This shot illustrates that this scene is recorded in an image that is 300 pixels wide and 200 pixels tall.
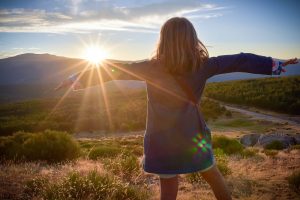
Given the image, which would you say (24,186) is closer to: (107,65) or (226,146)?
(107,65)

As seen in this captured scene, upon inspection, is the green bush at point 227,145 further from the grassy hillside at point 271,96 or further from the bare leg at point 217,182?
the grassy hillside at point 271,96

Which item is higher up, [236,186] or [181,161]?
[181,161]

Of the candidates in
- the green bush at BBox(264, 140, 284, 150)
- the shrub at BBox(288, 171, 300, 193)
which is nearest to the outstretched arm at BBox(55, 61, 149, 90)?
the shrub at BBox(288, 171, 300, 193)

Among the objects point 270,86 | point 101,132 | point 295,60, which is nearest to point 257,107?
point 270,86

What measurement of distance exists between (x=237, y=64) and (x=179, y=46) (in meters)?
0.60

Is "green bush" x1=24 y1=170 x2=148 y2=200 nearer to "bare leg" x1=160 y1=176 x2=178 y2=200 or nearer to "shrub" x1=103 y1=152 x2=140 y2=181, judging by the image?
"shrub" x1=103 y1=152 x2=140 y2=181

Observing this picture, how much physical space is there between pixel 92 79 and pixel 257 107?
42.0 metres

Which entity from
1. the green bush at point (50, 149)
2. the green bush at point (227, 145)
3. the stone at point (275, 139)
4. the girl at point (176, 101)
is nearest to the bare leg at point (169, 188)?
the girl at point (176, 101)

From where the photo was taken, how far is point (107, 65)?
3.53 metres

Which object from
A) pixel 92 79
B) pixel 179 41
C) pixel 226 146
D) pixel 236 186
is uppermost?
pixel 179 41

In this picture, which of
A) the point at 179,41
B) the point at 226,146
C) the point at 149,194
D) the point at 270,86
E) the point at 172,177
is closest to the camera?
the point at 179,41

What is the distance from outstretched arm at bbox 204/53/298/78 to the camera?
319 centimetres

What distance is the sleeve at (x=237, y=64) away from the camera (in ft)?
10.5

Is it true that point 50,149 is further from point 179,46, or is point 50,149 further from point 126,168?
point 179,46
